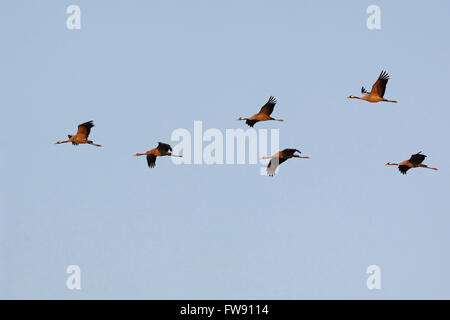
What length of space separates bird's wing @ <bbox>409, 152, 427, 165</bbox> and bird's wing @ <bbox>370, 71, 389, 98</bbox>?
3.37m

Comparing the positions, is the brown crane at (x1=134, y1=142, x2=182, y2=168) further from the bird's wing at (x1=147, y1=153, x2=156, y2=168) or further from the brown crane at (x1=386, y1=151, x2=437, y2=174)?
the brown crane at (x1=386, y1=151, x2=437, y2=174)

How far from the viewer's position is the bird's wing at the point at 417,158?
1734 inches

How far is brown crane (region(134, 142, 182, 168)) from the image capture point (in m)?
46.2

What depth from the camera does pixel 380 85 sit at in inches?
1784

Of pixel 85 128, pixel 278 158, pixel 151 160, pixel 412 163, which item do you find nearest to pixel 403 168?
pixel 412 163

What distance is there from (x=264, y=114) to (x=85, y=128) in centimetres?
832

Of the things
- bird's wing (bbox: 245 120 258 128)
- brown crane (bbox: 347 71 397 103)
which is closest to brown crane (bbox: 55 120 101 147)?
bird's wing (bbox: 245 120 258 128)
